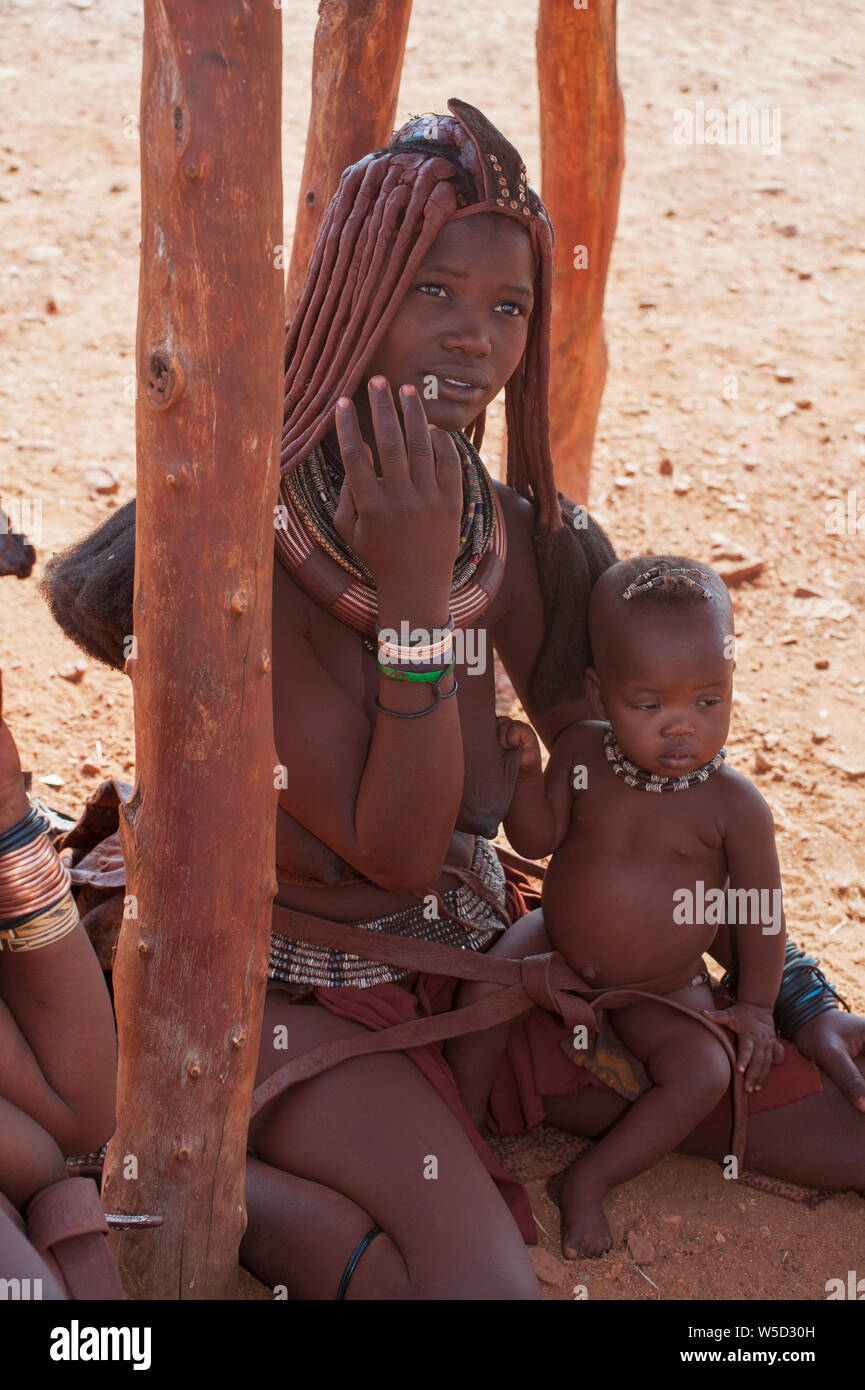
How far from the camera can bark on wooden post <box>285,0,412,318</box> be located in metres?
3.53

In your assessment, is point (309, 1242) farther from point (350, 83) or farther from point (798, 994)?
point (350, 83)

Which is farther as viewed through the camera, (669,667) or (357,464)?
(669,667)

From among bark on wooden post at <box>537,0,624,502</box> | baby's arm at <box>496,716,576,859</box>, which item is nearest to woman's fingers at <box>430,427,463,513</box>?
baby's arm at <box>496,716,576,859</box>

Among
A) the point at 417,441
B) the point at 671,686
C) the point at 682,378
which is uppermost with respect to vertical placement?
the point at 682,378

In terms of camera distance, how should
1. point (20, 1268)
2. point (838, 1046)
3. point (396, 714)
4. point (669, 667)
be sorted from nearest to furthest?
point (20, 1268) < point (396, 714) < point (669, 667) < point (838, 1046)

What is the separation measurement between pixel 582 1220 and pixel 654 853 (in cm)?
71

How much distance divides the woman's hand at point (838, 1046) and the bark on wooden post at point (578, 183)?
2.21m

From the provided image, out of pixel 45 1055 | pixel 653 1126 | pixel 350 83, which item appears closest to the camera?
pixel 45 1055

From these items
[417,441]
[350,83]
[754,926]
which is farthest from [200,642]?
[350,83]

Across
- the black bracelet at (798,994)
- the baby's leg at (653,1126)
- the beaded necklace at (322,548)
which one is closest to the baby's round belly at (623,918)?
the baby's leg at (653,1126)

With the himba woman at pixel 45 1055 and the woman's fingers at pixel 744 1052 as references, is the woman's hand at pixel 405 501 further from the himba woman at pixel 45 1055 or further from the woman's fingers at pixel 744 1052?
the woman's fingers at pixel 744 1052

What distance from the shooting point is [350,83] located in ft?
11.7
